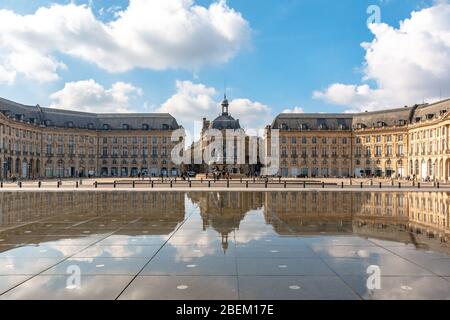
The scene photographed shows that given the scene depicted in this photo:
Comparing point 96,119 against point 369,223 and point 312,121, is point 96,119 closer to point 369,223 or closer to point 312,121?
point 312,121

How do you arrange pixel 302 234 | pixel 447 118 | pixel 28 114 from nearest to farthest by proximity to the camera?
pixel 302 234
pixel 447 118
pixel 28 114

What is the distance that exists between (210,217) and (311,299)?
1186 centimetres

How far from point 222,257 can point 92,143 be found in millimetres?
106977

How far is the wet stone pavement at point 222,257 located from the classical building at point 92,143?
90.0 meters

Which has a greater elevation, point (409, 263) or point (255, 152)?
point (255, 152)

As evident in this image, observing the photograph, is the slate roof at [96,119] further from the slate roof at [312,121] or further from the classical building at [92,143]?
the slate roof at [312,121]

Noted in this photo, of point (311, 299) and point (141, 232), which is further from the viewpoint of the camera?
point (141, 232)

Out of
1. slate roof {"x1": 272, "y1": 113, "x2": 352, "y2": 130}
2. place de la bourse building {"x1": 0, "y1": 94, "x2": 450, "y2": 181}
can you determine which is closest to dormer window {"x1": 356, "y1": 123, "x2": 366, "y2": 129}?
place de la bourse building {"x1": 0, "y1": 94, "x2": 450, "y2": 181}

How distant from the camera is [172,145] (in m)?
113

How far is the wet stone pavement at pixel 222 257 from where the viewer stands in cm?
763

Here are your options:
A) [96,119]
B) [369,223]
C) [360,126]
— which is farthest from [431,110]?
[96,119]
